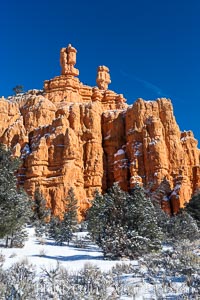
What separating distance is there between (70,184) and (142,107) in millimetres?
19038

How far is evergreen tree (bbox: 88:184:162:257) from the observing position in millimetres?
14062

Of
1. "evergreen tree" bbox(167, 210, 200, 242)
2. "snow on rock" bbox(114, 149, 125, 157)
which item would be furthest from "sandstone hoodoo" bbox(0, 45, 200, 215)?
"evergreen tree" bbox(167, 210, 200, 242)

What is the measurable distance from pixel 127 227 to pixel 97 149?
4565 cm

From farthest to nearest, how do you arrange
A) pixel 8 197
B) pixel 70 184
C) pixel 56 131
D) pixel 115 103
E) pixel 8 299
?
pixel 115 103
pixel 56 131
pixel 70 184
pixel 8 197
pixel 8 299

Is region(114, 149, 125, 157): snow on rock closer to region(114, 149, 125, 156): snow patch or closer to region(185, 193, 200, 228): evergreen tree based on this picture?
region(114, 149, 125, 156): snow patch

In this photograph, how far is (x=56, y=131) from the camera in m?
59.2

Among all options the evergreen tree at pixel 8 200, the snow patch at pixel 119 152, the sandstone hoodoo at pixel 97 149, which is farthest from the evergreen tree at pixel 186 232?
the snow patch at pixel 119 152

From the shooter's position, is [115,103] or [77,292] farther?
[115,103]

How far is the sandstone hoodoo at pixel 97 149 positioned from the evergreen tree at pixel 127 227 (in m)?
33.6

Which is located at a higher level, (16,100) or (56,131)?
(16,100)

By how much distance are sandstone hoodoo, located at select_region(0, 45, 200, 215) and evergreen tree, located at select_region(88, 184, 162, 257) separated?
110 ft

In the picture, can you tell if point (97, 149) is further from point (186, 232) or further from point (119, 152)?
point (186, 232)

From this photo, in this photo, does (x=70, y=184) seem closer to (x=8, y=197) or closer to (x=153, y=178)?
(x=153, y=178)

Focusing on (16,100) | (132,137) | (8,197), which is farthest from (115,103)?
(8,197)
